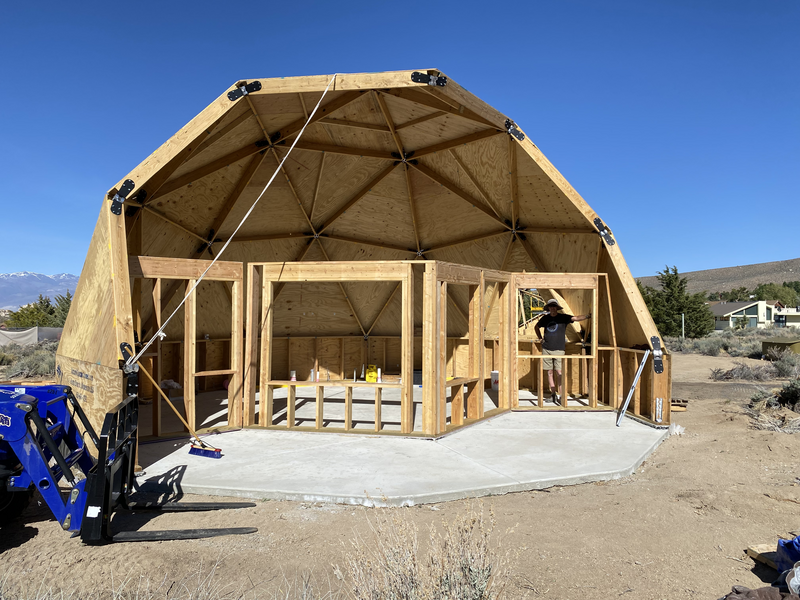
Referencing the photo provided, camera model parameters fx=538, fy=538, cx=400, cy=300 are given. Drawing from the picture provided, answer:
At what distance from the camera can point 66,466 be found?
5395mm

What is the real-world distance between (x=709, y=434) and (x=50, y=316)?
46858 mm

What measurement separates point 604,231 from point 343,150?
6.71 m

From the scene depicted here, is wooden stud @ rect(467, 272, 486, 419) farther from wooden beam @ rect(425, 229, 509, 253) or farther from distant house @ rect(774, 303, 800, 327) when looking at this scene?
distant house @ rect(774, 303, 800, 327)

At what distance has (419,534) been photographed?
18.7ft

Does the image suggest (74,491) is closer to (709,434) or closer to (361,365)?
(709,434)

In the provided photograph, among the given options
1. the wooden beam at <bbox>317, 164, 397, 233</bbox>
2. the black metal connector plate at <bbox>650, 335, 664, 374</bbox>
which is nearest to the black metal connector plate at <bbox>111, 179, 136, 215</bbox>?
the wooden beam at <bbox>317, 164, 397, 233</bbox>

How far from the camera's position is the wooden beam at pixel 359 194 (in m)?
15.0

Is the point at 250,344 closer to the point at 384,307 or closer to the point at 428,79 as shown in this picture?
the point at 428,79

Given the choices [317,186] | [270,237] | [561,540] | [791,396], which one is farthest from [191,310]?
[791,396]

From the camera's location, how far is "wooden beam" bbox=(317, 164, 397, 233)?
49.3 feet

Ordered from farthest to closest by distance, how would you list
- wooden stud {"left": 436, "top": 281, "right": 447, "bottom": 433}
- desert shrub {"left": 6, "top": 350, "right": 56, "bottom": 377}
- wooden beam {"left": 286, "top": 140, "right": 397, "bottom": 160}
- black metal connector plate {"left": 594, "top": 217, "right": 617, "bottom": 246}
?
desert shrub {"left": 6, "top": 350, "right": 56, "bottom": 377}
wooden beam {"left": 286, "top": 140, "right": 397, "bottom": 160}
black metal connector plate {"left": 594, "top": 217, "right": 617, "bottom": 246}
wooden stud {"left": 436, "top": 281, "right": 447, "bottom": 433}

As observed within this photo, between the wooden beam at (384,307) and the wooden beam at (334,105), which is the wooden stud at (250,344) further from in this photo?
Answer: the wooden beam at (384,307)

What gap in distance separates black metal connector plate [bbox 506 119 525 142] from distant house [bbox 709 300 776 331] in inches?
2329

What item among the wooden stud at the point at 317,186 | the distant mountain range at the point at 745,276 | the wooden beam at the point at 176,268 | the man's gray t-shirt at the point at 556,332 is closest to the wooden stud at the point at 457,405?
the man's gray t-shirt at the point at 556,332
